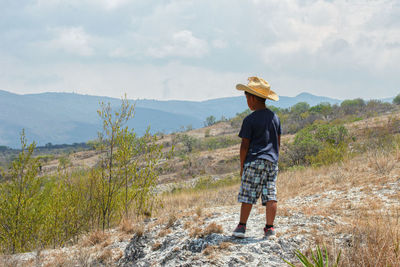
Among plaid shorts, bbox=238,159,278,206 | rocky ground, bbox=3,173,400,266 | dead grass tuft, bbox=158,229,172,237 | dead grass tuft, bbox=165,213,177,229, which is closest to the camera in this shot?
rocky ground, bbox=3,173,400,266

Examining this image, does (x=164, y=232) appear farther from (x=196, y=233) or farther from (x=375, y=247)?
(x=375, y=247)

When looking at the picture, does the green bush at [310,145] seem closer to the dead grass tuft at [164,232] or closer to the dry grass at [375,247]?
the dead grass tuft at [164,232]

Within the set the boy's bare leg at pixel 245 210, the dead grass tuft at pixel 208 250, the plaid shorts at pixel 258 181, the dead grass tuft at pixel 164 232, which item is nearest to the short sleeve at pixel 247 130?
the plaid shorts at pixel 258 181

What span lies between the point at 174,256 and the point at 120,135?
3.42 m

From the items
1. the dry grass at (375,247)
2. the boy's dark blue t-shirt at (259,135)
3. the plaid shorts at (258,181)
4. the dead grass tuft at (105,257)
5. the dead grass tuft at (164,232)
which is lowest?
the dead grass tuft at (105,257)

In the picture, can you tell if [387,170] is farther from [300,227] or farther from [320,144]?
[320,144]

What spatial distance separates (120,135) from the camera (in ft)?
22.1

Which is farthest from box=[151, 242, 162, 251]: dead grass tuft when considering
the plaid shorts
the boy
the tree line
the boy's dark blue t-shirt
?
the tree line

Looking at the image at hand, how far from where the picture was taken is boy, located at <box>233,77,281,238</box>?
3834 mm

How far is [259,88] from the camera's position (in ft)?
12.9

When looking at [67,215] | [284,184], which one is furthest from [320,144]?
[67,215]

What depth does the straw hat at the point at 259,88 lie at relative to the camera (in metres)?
3.86

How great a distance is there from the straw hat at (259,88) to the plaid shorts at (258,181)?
810 millimetres

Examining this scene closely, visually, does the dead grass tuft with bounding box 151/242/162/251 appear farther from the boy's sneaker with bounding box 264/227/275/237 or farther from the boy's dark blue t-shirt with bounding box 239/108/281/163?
the boy's dark blue t-shirt with bounding box 239/108/281/163
